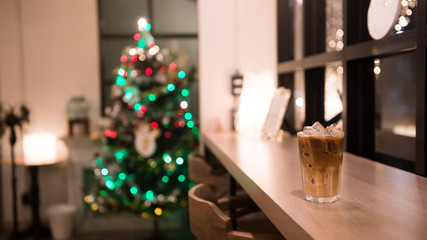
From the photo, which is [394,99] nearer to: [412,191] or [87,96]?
[412,191]

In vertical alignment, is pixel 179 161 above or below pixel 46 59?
below

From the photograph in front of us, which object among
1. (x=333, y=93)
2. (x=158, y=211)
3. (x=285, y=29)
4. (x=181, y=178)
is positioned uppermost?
(x=285, y=29)

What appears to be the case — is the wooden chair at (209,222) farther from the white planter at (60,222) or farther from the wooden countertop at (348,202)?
the white planter at (60,222)

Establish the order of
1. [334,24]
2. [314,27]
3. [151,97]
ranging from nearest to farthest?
[334,24]
[314,27]
[151,97]

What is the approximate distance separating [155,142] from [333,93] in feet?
8.33

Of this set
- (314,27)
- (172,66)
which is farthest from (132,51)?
(314,27)

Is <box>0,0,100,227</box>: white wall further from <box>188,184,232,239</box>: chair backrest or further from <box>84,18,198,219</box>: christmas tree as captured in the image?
<box>188,184,232,239</box>: chair backrest

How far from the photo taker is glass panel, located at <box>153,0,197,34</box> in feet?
19.4

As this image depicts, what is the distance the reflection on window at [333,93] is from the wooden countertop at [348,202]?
771 mm

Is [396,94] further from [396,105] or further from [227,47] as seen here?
[227,47]

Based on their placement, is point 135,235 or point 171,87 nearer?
point 171,87

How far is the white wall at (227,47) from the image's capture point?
3633 mm

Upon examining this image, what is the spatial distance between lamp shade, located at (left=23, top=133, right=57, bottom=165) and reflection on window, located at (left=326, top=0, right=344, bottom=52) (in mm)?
3288

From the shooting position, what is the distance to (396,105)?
1902 millimetres
